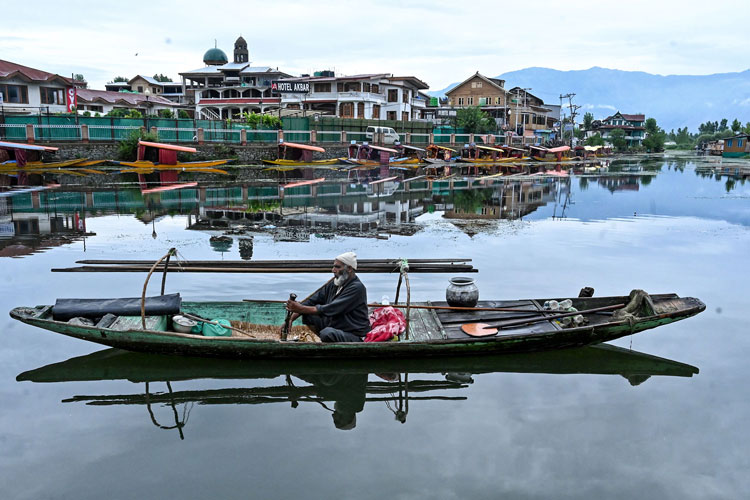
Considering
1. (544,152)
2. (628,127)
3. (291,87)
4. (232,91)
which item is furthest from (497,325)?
(628,127)

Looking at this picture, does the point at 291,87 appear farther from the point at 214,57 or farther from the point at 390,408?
the point at 390,408

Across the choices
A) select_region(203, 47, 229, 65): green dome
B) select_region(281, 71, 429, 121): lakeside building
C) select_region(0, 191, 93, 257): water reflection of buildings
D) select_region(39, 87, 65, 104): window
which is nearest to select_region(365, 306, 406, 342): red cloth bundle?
select_region(0, 191, 93, 257): water reflection of buildings

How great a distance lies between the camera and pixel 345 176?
3756 centimetres

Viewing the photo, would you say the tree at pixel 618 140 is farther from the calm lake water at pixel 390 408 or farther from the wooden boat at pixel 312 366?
the wooden boat at pixel 312 366

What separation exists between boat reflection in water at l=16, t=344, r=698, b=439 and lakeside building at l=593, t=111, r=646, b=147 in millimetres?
104774

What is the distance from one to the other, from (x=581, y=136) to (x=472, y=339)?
10936 centimetres

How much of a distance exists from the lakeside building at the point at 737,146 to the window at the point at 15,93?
7325cm

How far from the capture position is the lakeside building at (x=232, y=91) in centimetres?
5806

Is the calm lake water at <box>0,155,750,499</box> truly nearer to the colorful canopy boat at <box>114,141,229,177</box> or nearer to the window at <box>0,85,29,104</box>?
the colorful canopy boat at <box>114,141,229,177</box>

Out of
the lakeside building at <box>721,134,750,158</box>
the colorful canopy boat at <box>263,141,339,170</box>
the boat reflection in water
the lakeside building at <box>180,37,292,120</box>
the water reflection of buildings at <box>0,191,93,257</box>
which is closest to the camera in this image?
the boat reflection in water

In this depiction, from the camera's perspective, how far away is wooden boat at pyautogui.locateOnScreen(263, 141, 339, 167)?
43.2m

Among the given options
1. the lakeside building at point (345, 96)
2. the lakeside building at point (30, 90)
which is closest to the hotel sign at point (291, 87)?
the lakeside building at point (345, 96)

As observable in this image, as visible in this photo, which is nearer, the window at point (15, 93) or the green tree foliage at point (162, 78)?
the window at point (15, 93)

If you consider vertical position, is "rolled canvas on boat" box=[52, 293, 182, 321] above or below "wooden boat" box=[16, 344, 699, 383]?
above
